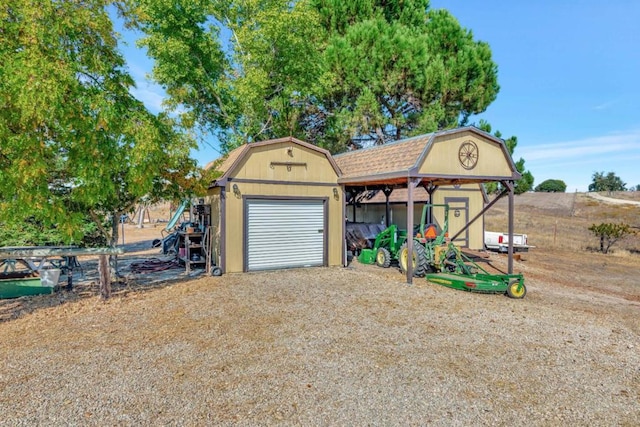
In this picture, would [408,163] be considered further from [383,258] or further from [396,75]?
[396,75]

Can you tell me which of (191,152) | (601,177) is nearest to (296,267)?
(191,152)

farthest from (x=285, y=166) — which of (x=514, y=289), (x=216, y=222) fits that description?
(x=514, y=289)

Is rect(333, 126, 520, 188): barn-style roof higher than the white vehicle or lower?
higher

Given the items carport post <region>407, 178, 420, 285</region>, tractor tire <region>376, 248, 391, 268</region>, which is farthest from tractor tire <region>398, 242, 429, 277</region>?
tractor tire <region>376, 248, 391, 268</region>

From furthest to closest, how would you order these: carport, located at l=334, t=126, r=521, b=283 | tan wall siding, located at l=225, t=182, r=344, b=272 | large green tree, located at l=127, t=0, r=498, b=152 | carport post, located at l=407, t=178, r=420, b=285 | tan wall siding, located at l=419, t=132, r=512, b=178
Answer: large green tree, located at l=127, t=0, r=498, b=152 < tan wall siding, located at l=225, t=182, r=344, b=272 < tan wall siding, located at l=419, t=132, r=512, b=178 < carport, located at l=334, t=126, r=521, b=283 < carport post, located at l=407, t=178, r=420, b=285

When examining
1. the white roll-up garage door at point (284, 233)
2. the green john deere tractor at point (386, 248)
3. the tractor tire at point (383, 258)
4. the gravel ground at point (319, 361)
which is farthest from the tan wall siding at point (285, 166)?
the gravel ground at point (319, 361)

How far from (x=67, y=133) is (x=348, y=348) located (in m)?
5.31

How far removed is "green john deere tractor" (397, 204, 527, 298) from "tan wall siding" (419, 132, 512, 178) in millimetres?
1180

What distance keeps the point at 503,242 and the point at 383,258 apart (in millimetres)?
6940

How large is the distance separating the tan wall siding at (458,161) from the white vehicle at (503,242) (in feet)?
20.7

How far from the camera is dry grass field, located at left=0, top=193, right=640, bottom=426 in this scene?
3.05m

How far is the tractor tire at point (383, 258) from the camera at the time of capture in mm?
10383

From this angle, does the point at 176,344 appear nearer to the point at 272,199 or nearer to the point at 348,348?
the point at 348,348

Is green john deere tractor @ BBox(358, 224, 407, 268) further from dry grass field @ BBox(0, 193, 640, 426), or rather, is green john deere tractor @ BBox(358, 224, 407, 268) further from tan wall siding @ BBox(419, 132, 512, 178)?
dry grass field @ BBox(0, 193, 640, 426)
